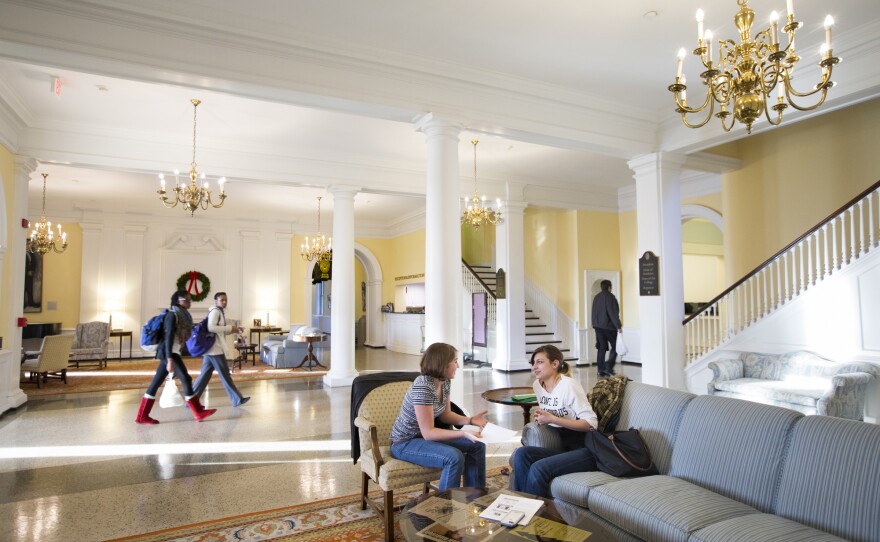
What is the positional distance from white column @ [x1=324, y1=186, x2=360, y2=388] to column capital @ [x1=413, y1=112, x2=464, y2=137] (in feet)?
11.5

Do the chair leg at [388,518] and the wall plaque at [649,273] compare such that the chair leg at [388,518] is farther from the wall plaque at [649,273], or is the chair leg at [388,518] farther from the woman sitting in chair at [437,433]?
the wall plaque at [649,273]

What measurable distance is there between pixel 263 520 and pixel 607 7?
16.2ft

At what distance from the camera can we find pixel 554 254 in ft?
41.0

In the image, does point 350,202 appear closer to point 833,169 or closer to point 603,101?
point 603,101

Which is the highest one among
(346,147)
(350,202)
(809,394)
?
(346,147)

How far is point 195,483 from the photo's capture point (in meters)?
4.29

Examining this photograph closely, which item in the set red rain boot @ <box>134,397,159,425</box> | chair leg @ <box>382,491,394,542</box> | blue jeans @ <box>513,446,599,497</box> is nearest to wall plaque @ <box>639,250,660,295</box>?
blue jeans @ <box>513,446,599,497</box>

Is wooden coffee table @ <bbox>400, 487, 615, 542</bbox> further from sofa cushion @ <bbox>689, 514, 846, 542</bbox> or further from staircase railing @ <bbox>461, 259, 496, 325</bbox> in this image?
staircase railing @ <bbox>461, 259, 496, 325</bbox>

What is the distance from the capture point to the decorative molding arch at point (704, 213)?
10.1 metres

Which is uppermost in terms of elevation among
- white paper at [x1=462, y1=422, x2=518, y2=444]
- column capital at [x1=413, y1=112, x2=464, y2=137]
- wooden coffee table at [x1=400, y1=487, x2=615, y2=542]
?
column capital at [x1=413, y1=112, x2=464, y2=137]

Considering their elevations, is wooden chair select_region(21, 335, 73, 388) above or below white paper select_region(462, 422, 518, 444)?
above

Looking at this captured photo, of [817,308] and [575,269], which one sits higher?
[575,269]

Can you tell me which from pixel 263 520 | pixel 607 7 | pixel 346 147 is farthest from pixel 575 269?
pixel 263 520

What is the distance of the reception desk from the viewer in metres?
14.1
